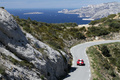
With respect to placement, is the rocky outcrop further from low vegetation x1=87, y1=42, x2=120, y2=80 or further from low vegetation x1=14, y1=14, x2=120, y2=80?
low vegetation x1=87, y1=42, x2=120, y2=80

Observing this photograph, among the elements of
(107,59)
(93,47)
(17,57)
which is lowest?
(107,59)

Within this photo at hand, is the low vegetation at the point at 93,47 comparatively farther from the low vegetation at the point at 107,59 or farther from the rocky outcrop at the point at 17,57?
the rocky outcrop at the point at 17,57

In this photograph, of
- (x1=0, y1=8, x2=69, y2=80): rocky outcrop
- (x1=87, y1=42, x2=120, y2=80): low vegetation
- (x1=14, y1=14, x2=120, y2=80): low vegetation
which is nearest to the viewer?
(x1=0, y1=8, x2=69, y2=80): rocky outcrop

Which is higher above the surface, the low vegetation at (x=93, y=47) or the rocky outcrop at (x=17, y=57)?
the rocky outcrop at (x=17, y=57)

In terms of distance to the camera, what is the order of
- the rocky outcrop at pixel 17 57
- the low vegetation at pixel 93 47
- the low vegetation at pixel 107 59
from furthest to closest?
the low vegetation at pixel 107 59
the low vegetation at pixel 93 47
the rocky outcrop at pixel 17 57

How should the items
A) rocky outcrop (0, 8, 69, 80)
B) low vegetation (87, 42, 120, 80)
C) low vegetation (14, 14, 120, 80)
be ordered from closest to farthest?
rocky outcrop (0, 8, 69, 80) < low vegetation (14, 14, 120, 80) < low vegetation (87, 42, 120, 80)

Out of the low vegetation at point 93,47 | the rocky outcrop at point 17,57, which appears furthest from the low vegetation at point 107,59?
the rocky outcrop at point 17,57

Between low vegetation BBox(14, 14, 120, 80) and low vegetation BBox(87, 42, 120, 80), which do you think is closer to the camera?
low vegetation BBox(14, 14, 120, 80)

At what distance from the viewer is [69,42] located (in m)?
41.6

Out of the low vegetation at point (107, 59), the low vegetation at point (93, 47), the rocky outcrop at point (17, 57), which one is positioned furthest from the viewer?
the low vegetation at point (107, 59)

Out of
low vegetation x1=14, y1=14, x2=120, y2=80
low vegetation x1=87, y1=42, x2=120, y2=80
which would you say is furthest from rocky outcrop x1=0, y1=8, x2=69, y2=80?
low vegetation x1=87, y1=42, x2=120, y2=80

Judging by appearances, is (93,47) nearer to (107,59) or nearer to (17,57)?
(107,59)

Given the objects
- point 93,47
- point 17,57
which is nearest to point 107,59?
point 93,47

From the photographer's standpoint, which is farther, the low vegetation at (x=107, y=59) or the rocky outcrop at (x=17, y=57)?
the low vegetation at (x=107, y=59)
